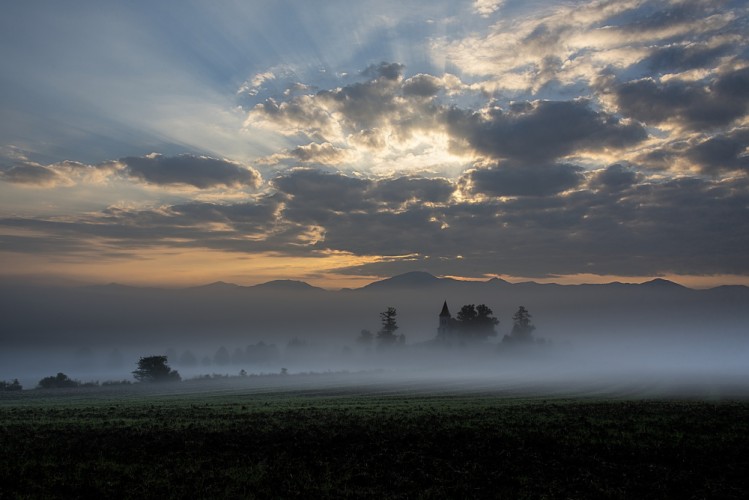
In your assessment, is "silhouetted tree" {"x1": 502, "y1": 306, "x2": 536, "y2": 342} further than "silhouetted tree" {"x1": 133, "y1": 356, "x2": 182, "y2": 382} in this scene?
Yes

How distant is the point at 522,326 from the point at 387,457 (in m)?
155

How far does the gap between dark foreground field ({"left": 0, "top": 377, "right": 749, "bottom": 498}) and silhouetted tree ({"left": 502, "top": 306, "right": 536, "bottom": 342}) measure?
137193 mm

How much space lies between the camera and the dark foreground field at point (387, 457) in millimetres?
16188

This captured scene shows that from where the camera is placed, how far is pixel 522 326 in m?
166

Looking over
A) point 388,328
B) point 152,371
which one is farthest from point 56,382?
point 388,328

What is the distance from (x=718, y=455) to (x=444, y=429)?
1181 centimetres

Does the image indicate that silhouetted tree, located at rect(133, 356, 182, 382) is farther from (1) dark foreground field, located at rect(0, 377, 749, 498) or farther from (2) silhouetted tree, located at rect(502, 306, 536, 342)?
(2) silhouetted tree, located at rect(502, 306, 536, 342)

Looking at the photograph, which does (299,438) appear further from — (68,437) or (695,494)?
(695,494)

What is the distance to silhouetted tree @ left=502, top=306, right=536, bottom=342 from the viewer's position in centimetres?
16412

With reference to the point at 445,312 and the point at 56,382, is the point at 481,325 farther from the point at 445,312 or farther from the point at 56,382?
the point at 56,382

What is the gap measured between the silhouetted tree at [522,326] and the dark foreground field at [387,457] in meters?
137

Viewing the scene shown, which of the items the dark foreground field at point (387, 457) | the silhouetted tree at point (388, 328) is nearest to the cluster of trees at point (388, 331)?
the silhouetted tree at point (388, 328)

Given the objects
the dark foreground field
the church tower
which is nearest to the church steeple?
the church tower

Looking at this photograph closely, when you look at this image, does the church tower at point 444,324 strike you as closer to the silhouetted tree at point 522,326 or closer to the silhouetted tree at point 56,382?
the silhouetted tree at point 522,326
